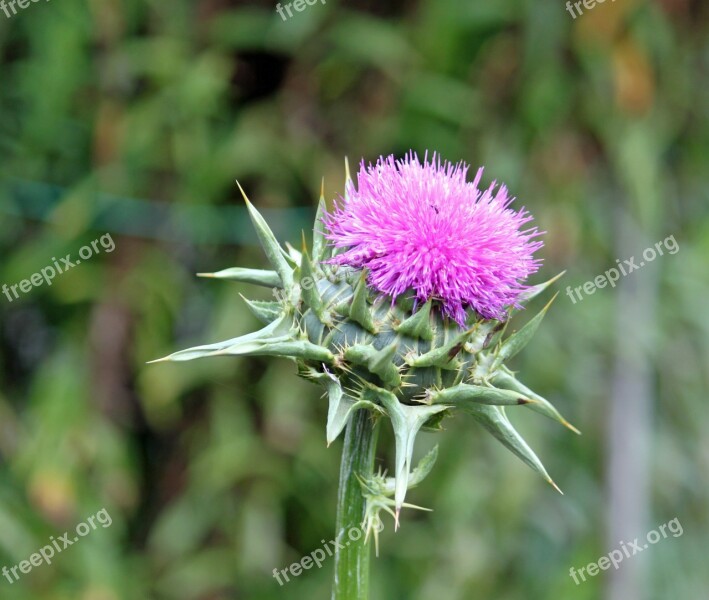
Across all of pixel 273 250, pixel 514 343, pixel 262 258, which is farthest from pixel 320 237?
Result: pixel 262 258

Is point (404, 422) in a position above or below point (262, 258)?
below

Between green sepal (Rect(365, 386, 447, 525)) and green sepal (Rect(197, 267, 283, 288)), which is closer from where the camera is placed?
green sepal (Rect(365, 386, 447, 525))

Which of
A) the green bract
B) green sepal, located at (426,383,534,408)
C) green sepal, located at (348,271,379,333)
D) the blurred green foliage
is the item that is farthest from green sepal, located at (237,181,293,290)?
the blurred green foliage

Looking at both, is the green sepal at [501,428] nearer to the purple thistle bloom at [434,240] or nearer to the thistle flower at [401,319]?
the thistle flower at [401,319]

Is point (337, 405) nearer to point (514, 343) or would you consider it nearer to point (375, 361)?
point (375, 361)

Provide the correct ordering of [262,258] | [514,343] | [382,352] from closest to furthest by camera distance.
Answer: [382,352] < [514,343] < [262,258]

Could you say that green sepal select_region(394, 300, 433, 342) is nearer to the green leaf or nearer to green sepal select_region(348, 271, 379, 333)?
green sepal select_region(348, 271, 379, 333)

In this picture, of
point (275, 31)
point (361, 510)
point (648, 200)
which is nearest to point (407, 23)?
point (275, 31)
